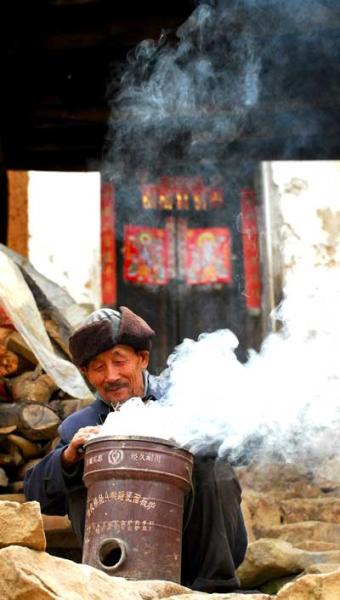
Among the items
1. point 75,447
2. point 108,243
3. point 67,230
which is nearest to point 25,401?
point 75,447

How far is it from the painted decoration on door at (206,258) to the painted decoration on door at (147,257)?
8.4 inches

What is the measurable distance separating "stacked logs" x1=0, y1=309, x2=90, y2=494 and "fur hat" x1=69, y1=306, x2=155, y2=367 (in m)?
1.90

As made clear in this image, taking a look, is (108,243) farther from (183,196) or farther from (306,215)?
(306,215)

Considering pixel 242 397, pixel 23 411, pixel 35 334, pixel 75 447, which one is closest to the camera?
pixel 75 447

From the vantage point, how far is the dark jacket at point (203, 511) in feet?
15.4

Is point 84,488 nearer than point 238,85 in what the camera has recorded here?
Yes

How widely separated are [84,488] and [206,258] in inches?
250

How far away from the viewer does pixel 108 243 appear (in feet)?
36.6

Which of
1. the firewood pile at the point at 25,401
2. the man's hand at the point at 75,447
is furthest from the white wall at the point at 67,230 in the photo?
the man's hand at the point at 75,447

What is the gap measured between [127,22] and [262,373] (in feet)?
9.11

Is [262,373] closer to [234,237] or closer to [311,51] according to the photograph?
[311,51]

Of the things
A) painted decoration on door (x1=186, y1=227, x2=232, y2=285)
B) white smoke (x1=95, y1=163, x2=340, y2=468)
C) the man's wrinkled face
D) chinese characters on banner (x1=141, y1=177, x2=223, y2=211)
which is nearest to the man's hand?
white smoke (x1=95, y1=163, x2=340, y2=468)

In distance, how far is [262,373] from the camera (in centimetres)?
524

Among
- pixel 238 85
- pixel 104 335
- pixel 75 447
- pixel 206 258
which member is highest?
pixel 238 85
